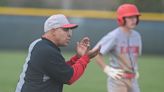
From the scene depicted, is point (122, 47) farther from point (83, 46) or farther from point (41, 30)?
point (41, 30)

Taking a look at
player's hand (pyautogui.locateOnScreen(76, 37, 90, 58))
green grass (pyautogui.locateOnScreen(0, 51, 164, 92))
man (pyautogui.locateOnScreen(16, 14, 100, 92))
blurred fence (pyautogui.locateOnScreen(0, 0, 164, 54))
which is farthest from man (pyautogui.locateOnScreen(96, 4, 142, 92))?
blurred fence (pyautogui.locateOnScreen(0, 0, 164, 54))

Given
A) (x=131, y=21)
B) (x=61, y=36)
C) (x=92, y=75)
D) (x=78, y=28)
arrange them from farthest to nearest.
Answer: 1. (x=78, y=28)
2. (x=92, y=75)
3. (x=131, y=21)
4. (x=61, y=36)

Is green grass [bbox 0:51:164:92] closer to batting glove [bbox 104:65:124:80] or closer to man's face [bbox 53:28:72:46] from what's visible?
batting glove [bbox 104:65:124:80]

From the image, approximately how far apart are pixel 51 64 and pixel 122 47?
2.33m

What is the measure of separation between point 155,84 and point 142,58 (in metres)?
4.47

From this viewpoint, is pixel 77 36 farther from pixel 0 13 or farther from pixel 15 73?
pixel 15 73

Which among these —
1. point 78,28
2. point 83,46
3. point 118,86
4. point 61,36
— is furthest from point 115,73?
point 78,28

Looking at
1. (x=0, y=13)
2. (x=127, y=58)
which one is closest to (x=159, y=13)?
(x=0, y=13)

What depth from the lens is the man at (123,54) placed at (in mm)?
7746

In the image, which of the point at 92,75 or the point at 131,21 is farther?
the point at 92,75

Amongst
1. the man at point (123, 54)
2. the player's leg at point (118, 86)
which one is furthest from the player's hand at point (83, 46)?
the player's leg at point (118, 86)

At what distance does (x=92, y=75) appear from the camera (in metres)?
13.9

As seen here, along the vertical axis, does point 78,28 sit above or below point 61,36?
below

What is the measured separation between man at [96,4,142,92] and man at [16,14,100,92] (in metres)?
1.87
